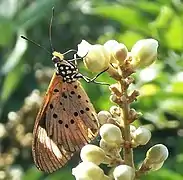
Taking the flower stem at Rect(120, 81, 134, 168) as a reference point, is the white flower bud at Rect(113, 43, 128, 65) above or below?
above

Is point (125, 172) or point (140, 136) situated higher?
point (140, 136)

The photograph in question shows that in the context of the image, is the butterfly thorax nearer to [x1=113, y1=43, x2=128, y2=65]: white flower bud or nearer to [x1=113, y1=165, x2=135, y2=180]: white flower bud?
[x1=113, y1=43, x2=128, y2=65]: white flower bud

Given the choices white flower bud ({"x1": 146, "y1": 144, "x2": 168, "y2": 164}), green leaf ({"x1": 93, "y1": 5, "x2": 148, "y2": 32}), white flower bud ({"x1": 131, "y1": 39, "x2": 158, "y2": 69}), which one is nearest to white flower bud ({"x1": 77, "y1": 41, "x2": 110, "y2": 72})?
white flower bud ({"x1": 131, "y1": 39, "x2": 158, "y2": 69})

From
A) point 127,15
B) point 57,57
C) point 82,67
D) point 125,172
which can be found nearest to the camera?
point 125,172

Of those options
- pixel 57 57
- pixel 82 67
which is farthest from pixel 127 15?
pixel 57 57

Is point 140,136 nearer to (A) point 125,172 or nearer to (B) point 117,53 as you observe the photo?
(A) point 125,172

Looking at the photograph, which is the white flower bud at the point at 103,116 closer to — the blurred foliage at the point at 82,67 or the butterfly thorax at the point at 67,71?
the butterfly thorax at the point at 67,71

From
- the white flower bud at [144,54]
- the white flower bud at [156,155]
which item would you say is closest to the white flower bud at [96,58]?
the white flower bud at [144,54]
